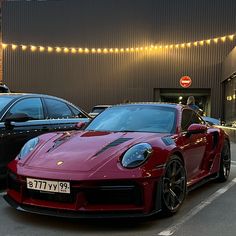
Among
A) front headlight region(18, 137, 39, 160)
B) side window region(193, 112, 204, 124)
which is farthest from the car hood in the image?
side window region(193, 112, 204, 124)

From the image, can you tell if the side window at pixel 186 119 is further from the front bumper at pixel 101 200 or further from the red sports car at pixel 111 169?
the front bumper at pixel 101 200

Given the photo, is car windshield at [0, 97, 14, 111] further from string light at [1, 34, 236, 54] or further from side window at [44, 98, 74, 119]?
string light at [1, 34, 236, 54]

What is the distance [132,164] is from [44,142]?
1.28m

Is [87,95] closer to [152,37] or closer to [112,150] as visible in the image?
[152,37]

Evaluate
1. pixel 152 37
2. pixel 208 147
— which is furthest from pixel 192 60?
pixel 208 147

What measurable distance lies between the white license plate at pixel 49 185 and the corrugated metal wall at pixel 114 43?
23.5 metres

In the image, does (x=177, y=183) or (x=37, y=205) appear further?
(x=177, y=183)

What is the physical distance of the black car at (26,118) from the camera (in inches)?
261

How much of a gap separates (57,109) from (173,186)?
314 centimetres

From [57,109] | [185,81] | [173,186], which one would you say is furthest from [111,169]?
[185,81]

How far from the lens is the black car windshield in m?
5.94

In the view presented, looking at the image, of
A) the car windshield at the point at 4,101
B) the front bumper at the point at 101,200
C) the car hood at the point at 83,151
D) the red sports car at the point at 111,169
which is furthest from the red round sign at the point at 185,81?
the front bumper at the point at 101,200

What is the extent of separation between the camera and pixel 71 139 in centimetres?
555

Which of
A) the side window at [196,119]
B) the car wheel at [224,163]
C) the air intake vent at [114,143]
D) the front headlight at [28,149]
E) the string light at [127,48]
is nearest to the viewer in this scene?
the air intake vent at [114,143]
